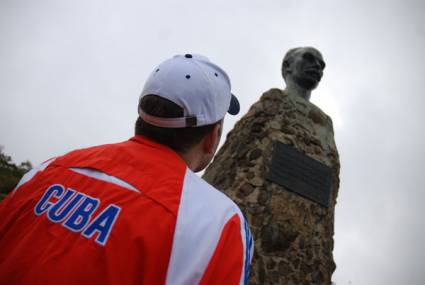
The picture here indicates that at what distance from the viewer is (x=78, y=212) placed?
761mm

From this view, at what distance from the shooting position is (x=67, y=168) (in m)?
0.89

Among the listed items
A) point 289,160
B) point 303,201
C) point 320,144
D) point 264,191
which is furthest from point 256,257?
point 320,144

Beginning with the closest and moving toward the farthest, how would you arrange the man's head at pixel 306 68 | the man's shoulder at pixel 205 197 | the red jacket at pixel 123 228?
1. the red jacket at pixel 123 228
2. the man's shoulder at pixel 205 197
3. the man's head at pixel 306 68

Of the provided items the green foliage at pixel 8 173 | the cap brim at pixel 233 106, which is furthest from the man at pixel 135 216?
the green foliage at pixel 8 173

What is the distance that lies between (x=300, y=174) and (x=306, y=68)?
1.54 metres

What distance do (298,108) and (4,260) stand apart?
3599mm

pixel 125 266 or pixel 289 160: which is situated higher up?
pixel 289 160

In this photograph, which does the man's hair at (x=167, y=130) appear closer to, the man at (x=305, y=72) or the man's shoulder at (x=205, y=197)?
the man's shoulder at (x=205, y=197)

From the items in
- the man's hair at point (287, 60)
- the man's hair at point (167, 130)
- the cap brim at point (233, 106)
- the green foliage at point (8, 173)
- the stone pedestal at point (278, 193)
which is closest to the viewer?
the man's hair at point (167, 130)

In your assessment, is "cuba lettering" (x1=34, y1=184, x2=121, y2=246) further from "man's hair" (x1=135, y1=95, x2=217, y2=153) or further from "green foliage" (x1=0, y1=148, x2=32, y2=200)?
"green foliage" (x1=0, y1=148, x2=32, y2=200)

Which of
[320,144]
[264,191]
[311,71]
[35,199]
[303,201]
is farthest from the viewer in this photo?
[311,71]

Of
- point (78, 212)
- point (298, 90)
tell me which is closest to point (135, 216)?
point (78, 212)

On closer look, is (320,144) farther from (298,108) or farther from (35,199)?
(35,199)

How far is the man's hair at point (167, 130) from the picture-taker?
95cm
